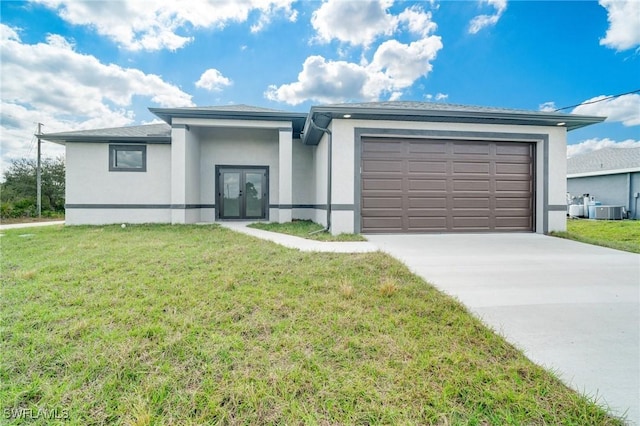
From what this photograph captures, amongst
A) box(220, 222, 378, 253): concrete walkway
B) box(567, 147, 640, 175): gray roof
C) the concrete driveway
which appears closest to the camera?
the concrete driveway

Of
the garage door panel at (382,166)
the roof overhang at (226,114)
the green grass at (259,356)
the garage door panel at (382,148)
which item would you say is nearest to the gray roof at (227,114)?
the roof overhang at (226,114)

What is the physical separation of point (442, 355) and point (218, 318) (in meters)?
1.81

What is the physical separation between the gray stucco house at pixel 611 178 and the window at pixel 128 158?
23083 millimetres

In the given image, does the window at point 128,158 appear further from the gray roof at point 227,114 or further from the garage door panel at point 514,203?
the garage door panel at point 514,203

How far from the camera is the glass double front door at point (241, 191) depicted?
10.7m

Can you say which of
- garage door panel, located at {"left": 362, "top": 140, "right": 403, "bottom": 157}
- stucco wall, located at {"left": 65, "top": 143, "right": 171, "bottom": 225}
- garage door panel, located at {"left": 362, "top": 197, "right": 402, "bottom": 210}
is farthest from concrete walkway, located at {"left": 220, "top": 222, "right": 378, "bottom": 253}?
stucco wall, located at {"left": 65, "top": 143, "right": 171, "bottom": 225}

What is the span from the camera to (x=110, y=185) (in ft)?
30.9

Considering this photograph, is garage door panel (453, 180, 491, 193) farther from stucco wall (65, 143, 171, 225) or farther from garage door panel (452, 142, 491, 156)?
stucco wall (65, 143, 171, 225)

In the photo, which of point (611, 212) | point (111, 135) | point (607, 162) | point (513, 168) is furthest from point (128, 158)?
point (607, 162)

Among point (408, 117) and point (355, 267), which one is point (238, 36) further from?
point (355, 267)

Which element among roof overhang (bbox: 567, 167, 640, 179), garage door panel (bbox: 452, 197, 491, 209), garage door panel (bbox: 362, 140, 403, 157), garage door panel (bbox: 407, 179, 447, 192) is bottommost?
garage door panel (bbox: 452, 197, 491, 209)

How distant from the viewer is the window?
941 cm

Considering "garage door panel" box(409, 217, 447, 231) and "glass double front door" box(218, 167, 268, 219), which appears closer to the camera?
"garage door panel" box(409, 217, 447, 231)

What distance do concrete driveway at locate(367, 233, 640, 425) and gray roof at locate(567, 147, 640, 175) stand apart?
599 inches
